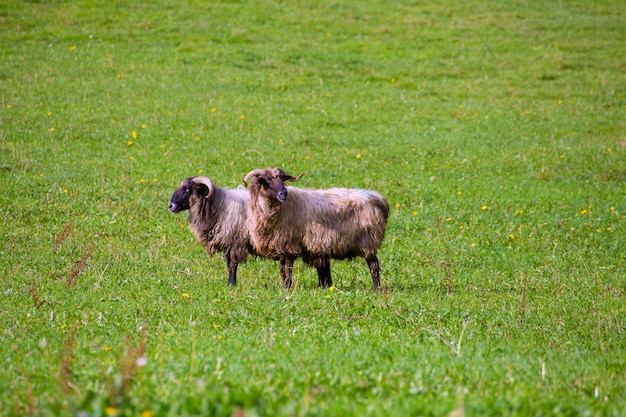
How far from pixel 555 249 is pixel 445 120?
9.96 meters

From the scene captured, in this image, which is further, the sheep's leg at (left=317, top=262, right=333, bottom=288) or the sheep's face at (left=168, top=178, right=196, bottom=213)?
the sheep's face at (left=168, top=178, right=196, bottom=213)

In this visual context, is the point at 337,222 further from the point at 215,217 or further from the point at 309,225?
the point at 215,217

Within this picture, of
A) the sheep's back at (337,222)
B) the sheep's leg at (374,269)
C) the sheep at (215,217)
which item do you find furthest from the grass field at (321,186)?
the sheep's back at (337,222)

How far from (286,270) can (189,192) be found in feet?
7.01

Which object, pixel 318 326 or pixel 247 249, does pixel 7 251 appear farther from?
Result: pixel 318 326

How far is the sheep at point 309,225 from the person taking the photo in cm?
1141

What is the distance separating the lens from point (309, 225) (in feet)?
37.9

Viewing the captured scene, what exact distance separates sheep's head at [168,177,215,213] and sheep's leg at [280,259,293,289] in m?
1.69

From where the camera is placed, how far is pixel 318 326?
27.0ft

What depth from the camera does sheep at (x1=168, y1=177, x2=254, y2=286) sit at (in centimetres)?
1204

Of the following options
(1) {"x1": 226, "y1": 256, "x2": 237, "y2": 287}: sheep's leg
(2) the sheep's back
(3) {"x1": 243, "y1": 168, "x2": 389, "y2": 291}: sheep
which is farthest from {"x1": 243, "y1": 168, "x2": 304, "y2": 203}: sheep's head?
(1) {"x1": 226, "y1": 256, "x2": 237, "y2": 287}: sheep's leg

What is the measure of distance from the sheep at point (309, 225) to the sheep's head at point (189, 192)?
0.92 m

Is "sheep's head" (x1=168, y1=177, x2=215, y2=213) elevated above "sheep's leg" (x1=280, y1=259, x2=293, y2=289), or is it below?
above

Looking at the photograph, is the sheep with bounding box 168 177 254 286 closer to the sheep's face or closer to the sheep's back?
the sheep's face
